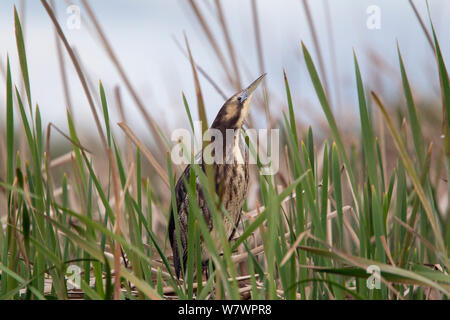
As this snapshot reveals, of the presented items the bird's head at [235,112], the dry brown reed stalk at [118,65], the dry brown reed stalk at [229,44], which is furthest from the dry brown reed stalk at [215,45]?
the bird's head at [235,112]

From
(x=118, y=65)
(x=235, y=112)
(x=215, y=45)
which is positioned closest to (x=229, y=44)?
(x=215, y=45)

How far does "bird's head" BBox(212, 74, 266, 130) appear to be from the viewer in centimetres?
176

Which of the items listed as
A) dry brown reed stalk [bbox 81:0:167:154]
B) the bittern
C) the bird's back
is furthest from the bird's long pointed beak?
dry brown reed stalk [bbox 81:0:167:154]

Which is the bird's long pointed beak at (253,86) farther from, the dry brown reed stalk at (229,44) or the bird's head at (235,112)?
the dry brown reed stalk at (229,44)

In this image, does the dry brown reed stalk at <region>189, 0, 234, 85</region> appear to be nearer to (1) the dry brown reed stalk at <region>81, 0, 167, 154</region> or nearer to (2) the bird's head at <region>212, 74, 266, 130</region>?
(1) the dry brown reed stalk at <region>81, 0, 167, 154</region>

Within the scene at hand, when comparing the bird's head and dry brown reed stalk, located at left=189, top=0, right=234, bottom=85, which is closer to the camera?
dry brown reed stalk, located at left=189, top=0, right=234, bottom=85

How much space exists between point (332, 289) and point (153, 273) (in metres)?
0.52

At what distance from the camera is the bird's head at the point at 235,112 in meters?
1.76

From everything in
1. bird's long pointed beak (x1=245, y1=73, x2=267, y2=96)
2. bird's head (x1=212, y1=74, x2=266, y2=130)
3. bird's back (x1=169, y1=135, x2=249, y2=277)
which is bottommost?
bird's back (x1=169, y1=135, x2=249, y2=277)

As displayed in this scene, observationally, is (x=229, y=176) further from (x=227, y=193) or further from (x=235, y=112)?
(x=235, y=112)

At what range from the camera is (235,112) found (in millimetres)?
1789

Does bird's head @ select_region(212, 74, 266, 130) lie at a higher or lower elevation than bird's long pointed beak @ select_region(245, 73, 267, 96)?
lower
